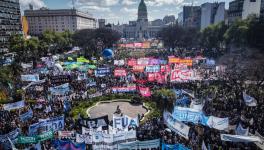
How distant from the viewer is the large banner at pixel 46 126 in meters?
16.3

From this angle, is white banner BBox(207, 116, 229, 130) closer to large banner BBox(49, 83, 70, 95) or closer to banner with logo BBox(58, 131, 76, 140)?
banner with logo BBox(58, 131, 76, 140)

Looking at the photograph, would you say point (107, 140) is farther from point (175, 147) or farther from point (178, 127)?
point (178, 127)

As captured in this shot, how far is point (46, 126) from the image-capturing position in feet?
54.7

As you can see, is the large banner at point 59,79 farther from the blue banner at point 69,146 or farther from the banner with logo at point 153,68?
the blue banner at point 69,146

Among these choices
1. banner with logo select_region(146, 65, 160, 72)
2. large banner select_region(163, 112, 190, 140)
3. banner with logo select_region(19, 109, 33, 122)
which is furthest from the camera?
banner with logo select_region(146, 65, 160, 72)

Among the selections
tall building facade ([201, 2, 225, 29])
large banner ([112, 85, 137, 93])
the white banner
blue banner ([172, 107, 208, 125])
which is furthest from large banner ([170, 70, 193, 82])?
tall building facade ([201, 2, 225, 29])

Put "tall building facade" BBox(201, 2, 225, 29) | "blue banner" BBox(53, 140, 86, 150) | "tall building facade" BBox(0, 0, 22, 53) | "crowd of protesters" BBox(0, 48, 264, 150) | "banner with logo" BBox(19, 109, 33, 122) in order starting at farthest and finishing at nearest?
"tall building facade" BBox(201, 2, 225, 29) → "tall building facade" BBox(0, 0, 22, 53) → "banner with logo" BBox(19, 109, 33, 122) → "crowd of protesters" BBox(0, 48, 264, 150) → "blue banner" BBox(53, 140, 86, 150)

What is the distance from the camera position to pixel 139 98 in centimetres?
2703

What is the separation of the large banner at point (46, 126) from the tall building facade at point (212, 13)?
94044mm

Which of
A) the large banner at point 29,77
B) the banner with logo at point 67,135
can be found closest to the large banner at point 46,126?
the banner with logo at point 67,135

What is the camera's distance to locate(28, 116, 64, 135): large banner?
16.3m

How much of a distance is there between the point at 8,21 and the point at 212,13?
7813 centimetres

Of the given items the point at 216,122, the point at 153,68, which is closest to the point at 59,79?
the point at 153,68

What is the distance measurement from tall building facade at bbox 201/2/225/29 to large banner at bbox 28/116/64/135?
9404cm
